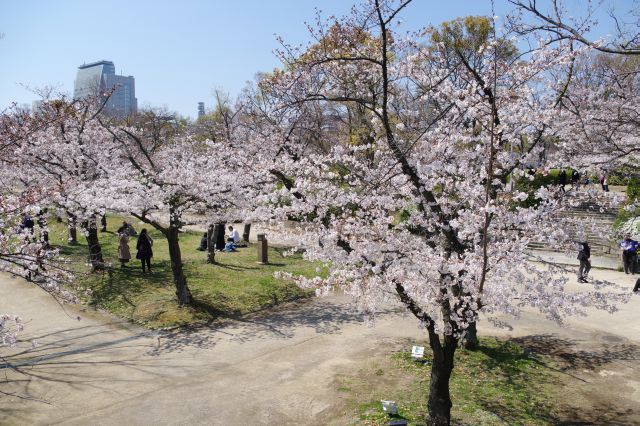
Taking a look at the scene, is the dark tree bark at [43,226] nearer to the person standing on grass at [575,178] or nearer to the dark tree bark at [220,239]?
the dark tree bark at [220,239]

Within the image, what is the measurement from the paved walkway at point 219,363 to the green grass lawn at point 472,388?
0.56m

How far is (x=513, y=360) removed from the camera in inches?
394

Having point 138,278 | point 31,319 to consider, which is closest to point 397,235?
point 31,319

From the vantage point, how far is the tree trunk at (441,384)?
7.04m

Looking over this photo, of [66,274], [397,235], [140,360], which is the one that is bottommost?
[140,360]

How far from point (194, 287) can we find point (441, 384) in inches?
389

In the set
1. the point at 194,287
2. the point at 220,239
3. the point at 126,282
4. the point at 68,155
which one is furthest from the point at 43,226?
the point at 220,239

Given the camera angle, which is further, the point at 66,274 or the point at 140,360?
the point at 140,360

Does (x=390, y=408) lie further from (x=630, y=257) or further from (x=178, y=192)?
(x=630, y=257)

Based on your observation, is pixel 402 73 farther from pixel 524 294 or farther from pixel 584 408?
pixel 584 408

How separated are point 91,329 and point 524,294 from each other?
10.4m

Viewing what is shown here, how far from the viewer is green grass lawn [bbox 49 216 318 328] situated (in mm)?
13070

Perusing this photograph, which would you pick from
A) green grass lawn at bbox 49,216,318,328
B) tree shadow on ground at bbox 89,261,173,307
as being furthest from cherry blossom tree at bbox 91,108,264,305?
tree shadow on ground at bbox 89,261,173,307

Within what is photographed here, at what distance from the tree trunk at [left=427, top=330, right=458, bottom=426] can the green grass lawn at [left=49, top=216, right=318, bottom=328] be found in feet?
23.7
